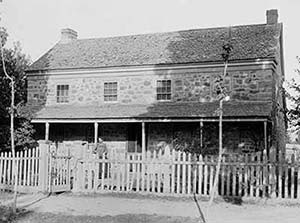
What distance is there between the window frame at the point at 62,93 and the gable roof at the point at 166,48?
1.07 meters

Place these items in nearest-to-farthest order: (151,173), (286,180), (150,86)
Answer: (286,180) → (151,173) → (150,86)

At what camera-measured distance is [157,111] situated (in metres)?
21.5

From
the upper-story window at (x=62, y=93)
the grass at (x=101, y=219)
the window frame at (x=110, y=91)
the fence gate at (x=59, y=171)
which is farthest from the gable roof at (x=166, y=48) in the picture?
the grass at (x=101, y=219)

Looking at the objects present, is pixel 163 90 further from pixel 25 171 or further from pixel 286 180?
pixel 286 180

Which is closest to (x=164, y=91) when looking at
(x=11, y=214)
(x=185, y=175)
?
(x=185, y=175)

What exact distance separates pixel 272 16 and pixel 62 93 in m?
12.0

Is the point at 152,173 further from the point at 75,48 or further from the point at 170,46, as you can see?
the point at 75,48

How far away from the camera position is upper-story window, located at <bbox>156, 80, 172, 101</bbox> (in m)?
22.7

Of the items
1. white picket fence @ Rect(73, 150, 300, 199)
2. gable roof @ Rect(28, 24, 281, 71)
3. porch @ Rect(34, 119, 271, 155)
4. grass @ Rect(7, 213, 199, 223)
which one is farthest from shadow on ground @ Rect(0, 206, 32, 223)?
gable roof @ Rect(28, 24, 281, 71)

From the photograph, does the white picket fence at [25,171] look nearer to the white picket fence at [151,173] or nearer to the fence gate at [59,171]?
the white picket fence at [151,173]

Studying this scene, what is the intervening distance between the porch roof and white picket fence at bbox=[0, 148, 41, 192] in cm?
771

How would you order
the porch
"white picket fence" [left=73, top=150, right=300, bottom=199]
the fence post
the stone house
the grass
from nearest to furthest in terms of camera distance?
1. the grass
2. "white picket fence" [left=73, top=150, right=300, bottom=199]
3. the fence post
4. the porch
5. the stone house

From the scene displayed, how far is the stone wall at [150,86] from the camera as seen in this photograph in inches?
823

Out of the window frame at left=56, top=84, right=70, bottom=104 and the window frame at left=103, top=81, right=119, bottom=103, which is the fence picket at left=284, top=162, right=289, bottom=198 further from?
the window frame at left=56, top=84, right=70, bottom=104
